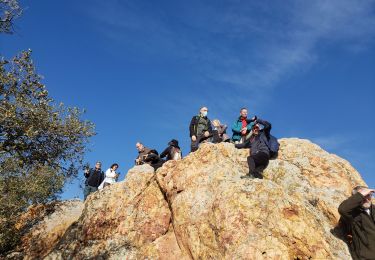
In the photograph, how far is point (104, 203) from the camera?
18344mm

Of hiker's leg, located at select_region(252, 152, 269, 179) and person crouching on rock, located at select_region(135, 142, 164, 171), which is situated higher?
person crouching on rock, located at select_region(135, 142, 164, 171)

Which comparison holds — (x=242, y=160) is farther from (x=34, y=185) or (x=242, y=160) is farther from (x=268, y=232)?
(x=34, y=185)

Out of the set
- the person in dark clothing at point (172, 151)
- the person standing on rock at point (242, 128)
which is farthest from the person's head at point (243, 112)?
the person in dark clothing at point (172, 151)

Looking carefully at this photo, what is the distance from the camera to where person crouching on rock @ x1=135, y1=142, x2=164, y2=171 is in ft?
70.3

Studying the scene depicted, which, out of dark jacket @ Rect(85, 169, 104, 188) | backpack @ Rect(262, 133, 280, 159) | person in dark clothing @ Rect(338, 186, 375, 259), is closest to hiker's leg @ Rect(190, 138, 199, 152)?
backpack @ Rect(262, 133, 280, 159)

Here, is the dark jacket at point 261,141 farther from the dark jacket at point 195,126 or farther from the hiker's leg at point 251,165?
the dark jacket at point 195,126

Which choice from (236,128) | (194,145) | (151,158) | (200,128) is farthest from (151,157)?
(236,128)

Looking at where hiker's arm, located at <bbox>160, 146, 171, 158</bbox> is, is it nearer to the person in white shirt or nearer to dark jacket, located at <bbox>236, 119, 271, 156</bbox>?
the person in white shirt

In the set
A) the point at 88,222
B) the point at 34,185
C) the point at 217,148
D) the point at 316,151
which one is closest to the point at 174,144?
the point at 217,148

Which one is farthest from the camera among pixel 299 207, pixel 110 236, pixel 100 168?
pixel 100 168

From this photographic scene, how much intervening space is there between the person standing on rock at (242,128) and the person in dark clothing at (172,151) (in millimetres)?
3647

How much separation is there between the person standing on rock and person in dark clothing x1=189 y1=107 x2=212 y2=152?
1.65 meters

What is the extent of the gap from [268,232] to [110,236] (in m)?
8.16

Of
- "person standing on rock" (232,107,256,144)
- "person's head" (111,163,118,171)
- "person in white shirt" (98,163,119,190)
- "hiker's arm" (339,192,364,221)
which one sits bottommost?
"hiker's arm" (339,192,364,221)
